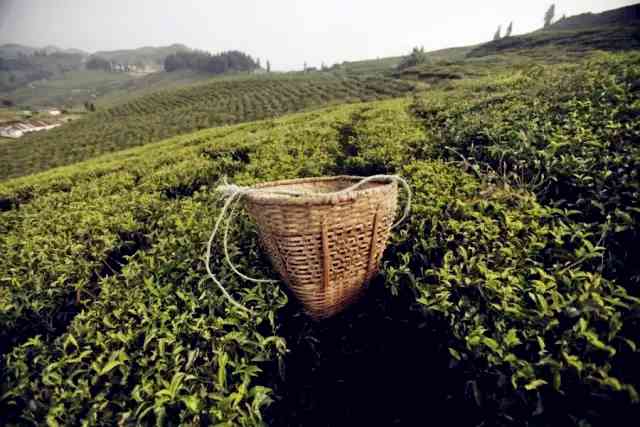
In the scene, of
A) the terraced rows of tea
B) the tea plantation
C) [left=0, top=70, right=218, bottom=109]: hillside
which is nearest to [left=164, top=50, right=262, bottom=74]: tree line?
[left=0, top=70, right=218, bottom=109]: hillside

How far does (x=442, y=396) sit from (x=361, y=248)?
1.28m

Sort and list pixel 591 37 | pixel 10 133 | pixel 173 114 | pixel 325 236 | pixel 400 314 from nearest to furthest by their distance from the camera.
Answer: pixel 325 236 → pixel 400 314 → pixel 591 37 → pixel 173 114 → pixel 10 133

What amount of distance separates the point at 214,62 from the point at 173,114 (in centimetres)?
11592

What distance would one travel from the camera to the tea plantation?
5.02 feet

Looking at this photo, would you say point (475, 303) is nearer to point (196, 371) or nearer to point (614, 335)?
point (614, 335)

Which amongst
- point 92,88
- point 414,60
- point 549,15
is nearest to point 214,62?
point 92,88

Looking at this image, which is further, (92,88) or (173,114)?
(92,88)

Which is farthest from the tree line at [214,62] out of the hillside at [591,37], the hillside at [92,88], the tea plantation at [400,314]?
the tea plantation at [400,314]

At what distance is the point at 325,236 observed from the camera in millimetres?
1867

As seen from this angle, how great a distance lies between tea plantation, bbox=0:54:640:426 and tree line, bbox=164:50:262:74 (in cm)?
16511

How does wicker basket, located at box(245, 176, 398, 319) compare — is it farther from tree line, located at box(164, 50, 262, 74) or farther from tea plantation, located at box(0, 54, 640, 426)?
tree line, located at box(164, 50, 262, 74)

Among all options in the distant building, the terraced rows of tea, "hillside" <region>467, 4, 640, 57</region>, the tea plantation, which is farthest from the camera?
the distant building

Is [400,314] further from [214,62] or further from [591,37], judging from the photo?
[214,62]

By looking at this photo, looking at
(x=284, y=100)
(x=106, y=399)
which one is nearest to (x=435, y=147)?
(x=106, y=399)
